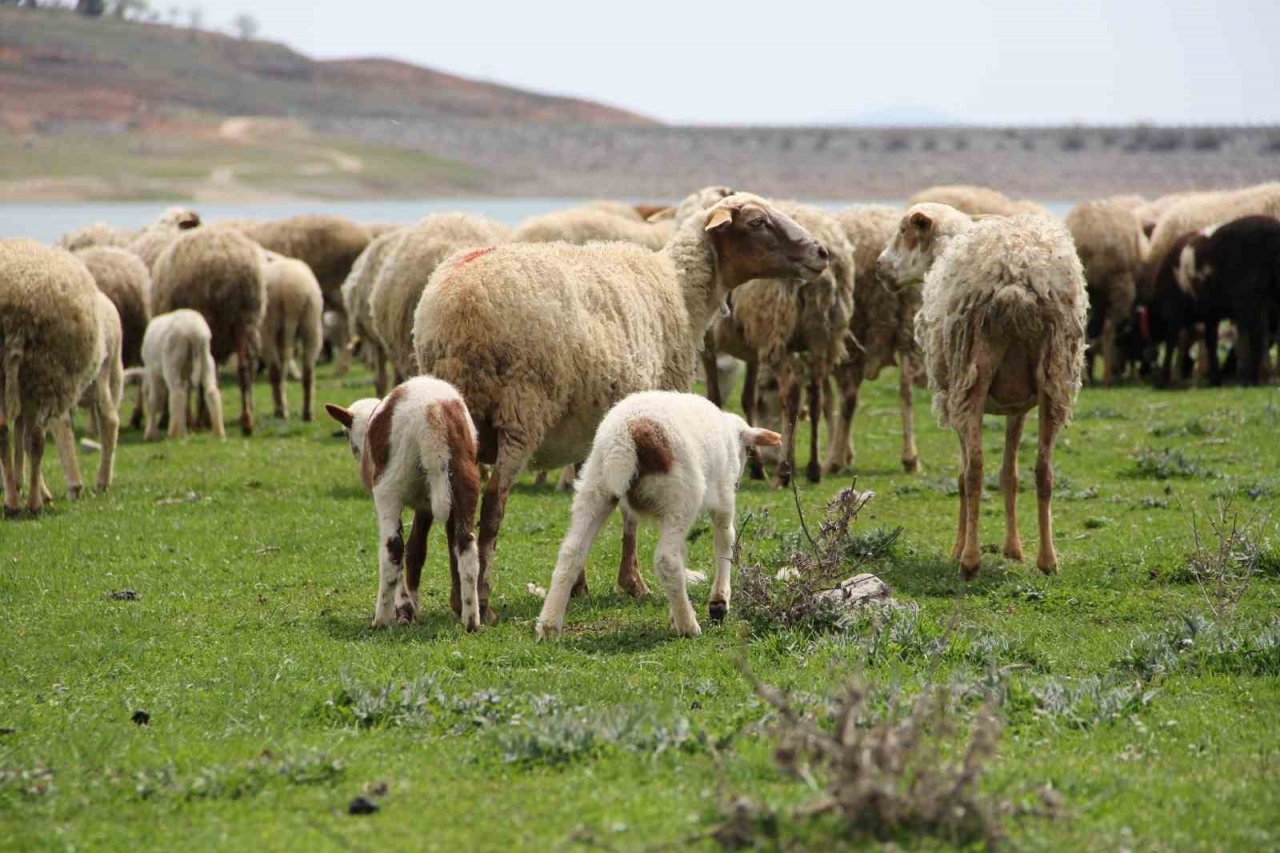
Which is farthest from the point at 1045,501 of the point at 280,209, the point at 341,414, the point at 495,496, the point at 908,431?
the point at 280,209

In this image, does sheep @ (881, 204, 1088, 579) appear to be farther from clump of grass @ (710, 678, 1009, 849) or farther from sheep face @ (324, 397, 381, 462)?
clump of grass @ (710, 678, 1009, 849)

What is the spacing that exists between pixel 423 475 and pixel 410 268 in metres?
5.98

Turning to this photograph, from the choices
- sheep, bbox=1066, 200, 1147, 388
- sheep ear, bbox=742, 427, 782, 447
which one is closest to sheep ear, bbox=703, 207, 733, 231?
sheep ear, bbox=742, 427, 782, 447

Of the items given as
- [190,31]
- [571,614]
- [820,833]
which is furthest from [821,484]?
[190,31]

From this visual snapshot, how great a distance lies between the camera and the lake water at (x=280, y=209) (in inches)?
1654

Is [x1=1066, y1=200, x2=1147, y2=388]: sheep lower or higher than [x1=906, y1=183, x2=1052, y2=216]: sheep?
lower

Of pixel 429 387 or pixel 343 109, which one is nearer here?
pixel 429 387

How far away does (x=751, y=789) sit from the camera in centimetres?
541

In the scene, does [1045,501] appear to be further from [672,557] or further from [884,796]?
[884,796]

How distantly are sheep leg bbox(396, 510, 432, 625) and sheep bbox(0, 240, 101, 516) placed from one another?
480cm

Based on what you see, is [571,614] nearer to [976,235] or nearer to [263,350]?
[976,235]

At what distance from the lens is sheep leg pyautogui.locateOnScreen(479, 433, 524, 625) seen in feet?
27.0

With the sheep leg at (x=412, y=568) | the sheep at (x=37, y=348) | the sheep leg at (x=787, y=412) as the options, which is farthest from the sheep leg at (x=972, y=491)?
the sheep at (x=37, y=348)

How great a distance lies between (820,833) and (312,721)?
2536 mm
